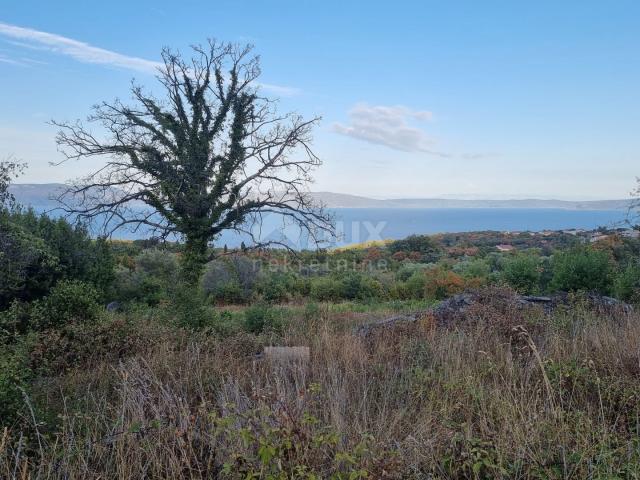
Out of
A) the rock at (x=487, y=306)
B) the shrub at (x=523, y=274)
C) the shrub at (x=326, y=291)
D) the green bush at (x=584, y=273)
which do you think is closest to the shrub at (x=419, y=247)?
the shrub at (x=326, y=291)

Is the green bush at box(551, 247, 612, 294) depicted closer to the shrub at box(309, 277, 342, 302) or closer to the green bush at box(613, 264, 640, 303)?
the green bush at box(613, 264, 640, 303)

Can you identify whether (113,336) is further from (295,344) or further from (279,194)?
(279,194)

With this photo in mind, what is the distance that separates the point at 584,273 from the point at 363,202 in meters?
28.2

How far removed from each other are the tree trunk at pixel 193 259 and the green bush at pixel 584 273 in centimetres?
914

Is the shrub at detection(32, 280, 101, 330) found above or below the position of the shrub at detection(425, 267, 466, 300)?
above

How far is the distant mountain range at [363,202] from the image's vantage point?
1283 cm

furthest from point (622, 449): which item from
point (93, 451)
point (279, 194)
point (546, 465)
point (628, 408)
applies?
point (279, 194)

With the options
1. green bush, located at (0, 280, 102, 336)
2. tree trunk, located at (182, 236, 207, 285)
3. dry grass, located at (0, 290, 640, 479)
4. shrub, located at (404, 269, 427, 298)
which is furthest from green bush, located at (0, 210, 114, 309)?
shrub, located at (404, 269, 427, 298)

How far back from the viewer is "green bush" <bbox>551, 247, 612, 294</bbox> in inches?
468

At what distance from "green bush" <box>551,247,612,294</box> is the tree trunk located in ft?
30.0

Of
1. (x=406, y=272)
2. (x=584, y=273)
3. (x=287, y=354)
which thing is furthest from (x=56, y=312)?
(x=406, y=272)

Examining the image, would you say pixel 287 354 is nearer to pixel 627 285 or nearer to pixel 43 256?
pixel 43 256

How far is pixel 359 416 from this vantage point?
3.70m

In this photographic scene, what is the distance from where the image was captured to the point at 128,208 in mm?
13312
